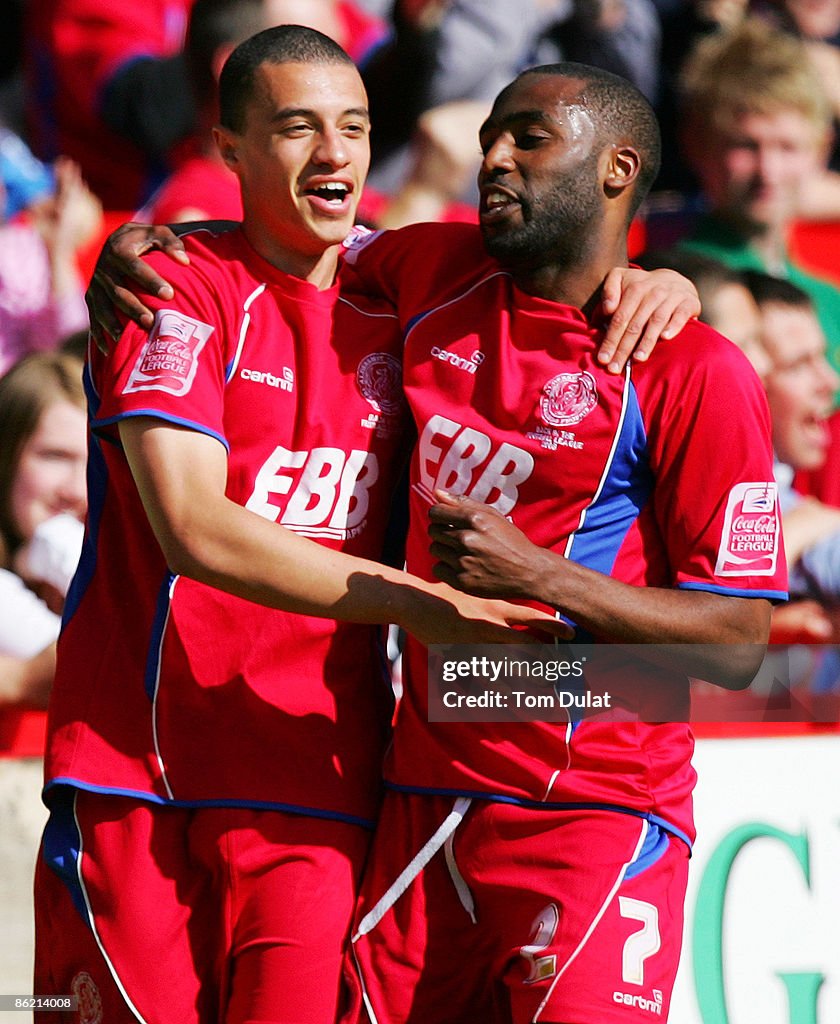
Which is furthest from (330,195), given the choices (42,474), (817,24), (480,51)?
(817,24)

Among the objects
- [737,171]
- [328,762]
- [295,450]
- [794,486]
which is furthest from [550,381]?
[737,171]

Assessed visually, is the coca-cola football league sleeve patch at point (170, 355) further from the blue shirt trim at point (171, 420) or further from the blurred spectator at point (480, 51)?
the blurred spectator at point (480, 51)

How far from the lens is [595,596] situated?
2.62 meters

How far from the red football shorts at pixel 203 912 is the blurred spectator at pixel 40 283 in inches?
116

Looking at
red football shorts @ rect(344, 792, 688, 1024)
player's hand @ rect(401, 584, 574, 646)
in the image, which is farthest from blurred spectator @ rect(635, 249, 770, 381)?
red football shorts @ rect(344, 792, 688, 1024)

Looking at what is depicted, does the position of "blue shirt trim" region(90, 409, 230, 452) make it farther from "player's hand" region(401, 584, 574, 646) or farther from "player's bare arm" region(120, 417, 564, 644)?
"player's hand" region(401, 584, 574, 646)

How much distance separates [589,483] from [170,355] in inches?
30.5

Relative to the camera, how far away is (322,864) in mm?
2787

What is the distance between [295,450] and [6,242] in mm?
3053

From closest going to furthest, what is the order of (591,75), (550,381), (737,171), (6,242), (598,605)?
(598,605), (550,381), (591,75), (6,242), (737,171)

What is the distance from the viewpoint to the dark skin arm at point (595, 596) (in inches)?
101

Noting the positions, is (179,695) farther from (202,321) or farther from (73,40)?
(73,40)

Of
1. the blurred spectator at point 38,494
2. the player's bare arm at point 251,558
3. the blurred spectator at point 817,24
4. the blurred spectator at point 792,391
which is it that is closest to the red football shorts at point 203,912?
the player's bare arm at point 251,558

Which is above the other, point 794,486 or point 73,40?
point 73,40
